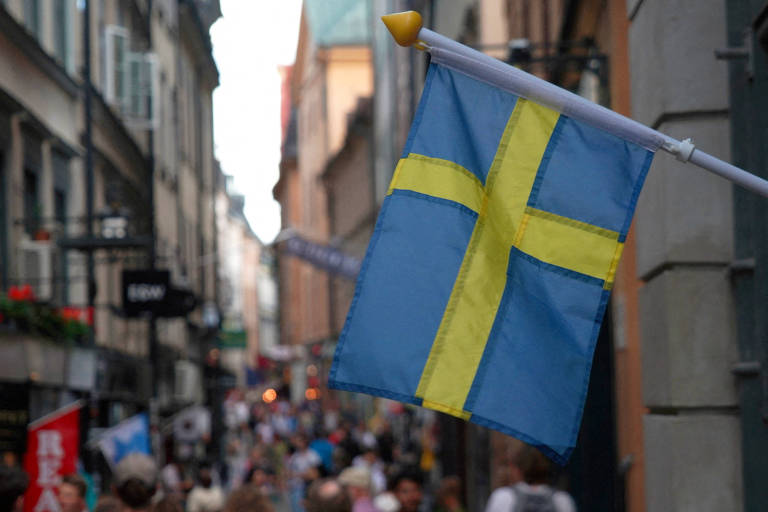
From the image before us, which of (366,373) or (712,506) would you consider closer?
(366,373)

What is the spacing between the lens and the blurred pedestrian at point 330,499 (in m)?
7.82

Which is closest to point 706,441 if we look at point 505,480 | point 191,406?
point 505,480

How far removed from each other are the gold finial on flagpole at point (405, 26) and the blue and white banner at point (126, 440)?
953 cm

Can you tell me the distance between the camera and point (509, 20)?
19.5 meters

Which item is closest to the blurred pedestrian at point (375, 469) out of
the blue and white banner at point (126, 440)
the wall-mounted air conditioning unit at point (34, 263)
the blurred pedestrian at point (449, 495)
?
the wall-mounted air conditioning unit at point (34, 263)

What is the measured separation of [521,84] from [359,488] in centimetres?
683

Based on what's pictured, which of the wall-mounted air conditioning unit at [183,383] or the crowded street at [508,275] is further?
the wall-mounted air conditioning unit at [183,383]

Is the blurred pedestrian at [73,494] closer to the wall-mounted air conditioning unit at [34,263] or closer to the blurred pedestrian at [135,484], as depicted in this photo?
the blurred pedestrian at [135,484]

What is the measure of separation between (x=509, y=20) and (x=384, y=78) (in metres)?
24.7

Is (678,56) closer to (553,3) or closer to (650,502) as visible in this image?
(650,502)

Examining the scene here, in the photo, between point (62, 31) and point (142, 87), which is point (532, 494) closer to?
point (62, 31)

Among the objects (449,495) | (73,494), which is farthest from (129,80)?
(73,494)

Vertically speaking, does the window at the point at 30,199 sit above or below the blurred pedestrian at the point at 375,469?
above

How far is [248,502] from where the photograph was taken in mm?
7039
